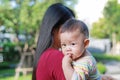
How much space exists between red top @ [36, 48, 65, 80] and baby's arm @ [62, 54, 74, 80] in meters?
0.10

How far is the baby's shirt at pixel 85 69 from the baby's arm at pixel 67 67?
19 mm

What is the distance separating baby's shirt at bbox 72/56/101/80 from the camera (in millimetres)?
1293

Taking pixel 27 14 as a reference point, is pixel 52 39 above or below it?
below

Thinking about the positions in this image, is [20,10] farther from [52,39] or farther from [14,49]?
[52,39]

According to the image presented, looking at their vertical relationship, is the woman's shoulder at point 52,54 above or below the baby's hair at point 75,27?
below

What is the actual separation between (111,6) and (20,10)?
16.8 m

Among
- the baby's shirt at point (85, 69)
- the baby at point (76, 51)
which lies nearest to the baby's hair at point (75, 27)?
the baby at point (76, 51)

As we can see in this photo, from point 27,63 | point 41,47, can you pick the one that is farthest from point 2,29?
point 41,47

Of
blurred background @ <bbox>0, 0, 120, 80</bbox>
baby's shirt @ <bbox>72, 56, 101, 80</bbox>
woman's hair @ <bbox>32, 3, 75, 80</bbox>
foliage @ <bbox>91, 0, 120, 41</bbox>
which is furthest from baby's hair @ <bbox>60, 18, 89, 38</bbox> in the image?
foliage @ <bbox>91, 0, 120, 41</bbox>

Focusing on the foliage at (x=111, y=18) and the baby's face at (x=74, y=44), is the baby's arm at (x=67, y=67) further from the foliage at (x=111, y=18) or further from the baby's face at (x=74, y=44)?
the foliage at (x=111, y=18)

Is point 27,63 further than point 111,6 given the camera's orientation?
No

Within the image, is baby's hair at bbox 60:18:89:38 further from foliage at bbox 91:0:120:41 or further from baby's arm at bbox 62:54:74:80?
foliage at bbox 91:0:120:41

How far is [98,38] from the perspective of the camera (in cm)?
3325

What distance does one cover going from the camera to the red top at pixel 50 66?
4.90 ft
